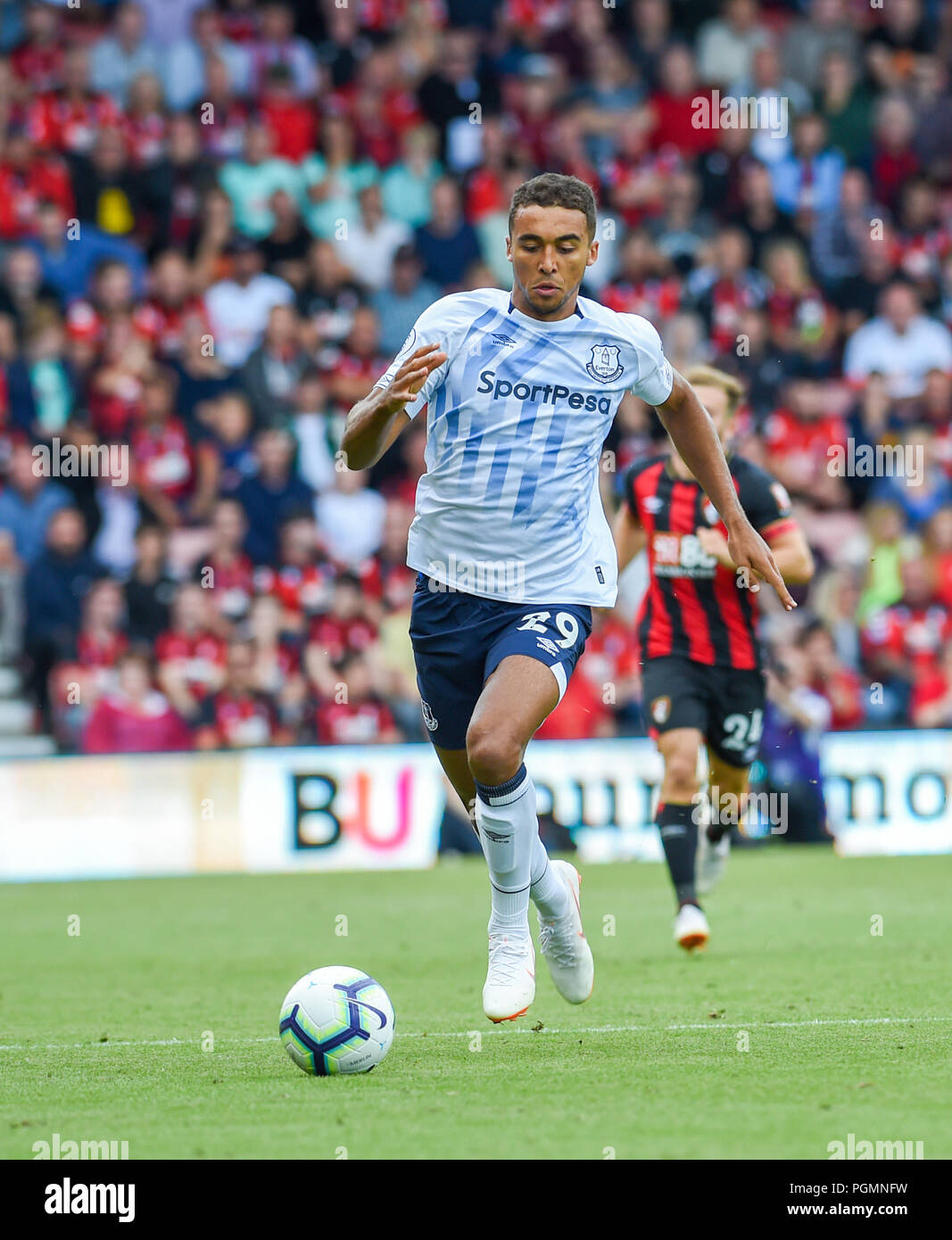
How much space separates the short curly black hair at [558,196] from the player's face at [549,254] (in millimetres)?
19

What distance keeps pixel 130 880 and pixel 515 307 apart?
8845mm

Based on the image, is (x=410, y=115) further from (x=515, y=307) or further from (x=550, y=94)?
(x=515, y=307)

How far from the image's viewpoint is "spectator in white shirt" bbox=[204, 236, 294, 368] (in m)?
18.2

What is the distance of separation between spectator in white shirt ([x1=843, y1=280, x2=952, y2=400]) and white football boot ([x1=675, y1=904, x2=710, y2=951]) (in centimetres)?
1013

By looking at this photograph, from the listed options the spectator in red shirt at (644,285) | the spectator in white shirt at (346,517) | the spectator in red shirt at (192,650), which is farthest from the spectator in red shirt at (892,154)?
the spectator in red shirt at (192,650)

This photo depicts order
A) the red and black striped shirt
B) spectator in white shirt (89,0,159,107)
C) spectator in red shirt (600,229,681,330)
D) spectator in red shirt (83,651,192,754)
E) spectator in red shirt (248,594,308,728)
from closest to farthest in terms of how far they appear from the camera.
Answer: the red and black striped shirt
spectator in red shirt (83,651,192,754)
spectator in red shirt (248,594,308,728)
spectator in red shirt (600,229,681,330)
spectator in white shirt (89,0,159,107)

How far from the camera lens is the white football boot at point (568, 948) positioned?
7.15 m

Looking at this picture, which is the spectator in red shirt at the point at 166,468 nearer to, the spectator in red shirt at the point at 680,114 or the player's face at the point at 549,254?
the spectator in red shirt at the point at 680,114

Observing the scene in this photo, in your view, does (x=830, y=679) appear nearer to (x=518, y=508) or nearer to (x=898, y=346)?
(x=898, y=346)

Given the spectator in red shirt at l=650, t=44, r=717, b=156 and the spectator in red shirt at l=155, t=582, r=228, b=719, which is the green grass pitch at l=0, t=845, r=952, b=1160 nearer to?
the spectator in red shirt at l=155, t=582, r=228, b=719

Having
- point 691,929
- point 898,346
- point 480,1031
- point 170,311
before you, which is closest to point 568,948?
point 480,1031

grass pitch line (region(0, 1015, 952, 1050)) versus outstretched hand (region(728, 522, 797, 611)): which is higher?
outstretched hand (region(728, 522, 797, 611))

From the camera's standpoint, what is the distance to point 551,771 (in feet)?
49.4

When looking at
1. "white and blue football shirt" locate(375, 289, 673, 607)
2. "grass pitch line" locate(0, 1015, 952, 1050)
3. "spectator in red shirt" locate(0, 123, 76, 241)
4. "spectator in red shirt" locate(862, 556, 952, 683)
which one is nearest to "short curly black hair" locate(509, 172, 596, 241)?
"white and blue football shirt" locate(375, 289, 673, 607)
